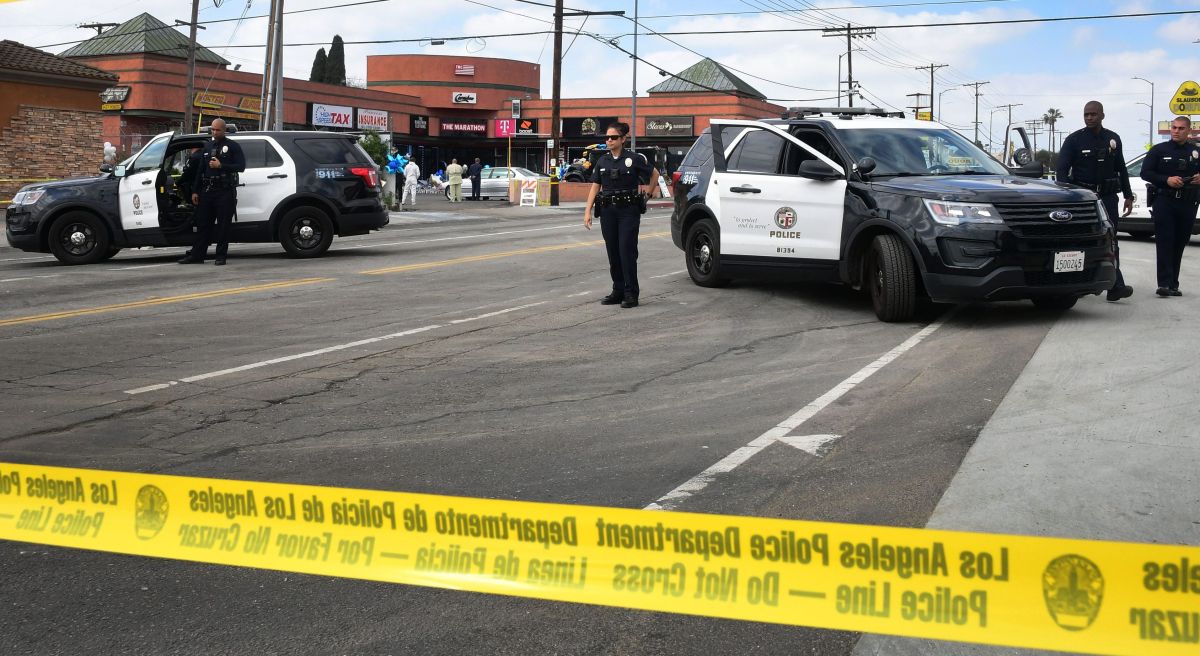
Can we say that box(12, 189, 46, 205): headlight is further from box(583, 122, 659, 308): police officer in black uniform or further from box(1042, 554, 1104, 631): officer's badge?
box(1042, 554, 1104, 631): officer's badge

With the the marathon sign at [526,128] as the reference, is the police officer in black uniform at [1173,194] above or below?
below

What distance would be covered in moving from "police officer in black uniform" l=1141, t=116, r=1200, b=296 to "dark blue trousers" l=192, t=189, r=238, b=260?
36.3 ft

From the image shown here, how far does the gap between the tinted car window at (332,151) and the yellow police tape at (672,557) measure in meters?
13.9

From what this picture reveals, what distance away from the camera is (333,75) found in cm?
7212

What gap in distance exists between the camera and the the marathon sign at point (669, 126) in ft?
227

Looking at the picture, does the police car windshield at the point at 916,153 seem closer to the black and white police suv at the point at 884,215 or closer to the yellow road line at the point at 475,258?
the black and white police suv at the point at 884,215

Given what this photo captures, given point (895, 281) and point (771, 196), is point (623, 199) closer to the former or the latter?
point (771, 196)

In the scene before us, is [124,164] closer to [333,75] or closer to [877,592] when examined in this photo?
[877,592]

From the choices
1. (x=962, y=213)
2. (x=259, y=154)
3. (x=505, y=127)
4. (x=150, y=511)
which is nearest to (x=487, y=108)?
(x=505, y=127)

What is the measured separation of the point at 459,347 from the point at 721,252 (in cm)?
395

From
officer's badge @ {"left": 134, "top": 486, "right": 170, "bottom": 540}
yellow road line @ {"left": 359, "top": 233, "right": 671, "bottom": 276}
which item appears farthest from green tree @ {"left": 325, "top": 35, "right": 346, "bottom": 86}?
officer's badge @ {"left": 134, "top": 486, "right": 170, "bottom": 540}

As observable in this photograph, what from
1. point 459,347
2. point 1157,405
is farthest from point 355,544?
point 459,347

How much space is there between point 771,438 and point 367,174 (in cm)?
1288

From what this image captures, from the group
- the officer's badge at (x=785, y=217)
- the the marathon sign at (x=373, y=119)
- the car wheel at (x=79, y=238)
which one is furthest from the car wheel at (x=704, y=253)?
the the marathon sign at (x=373, y=119)
